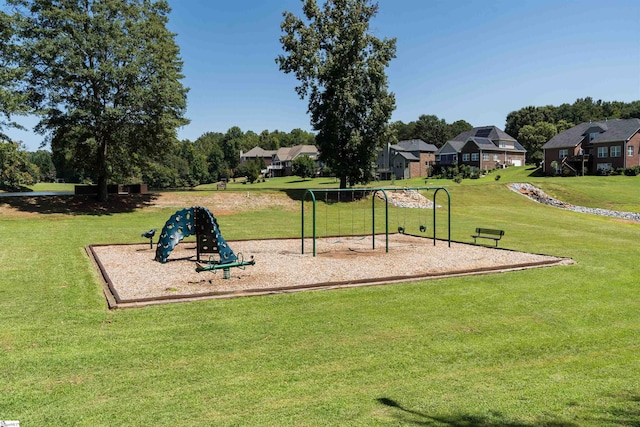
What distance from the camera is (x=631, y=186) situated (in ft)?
178

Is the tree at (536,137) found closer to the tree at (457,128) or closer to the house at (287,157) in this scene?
the tree at (457,128)

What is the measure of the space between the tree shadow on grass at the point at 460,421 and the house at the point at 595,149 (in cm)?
7084

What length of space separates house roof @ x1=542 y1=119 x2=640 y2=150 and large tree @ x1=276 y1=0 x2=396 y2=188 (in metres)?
39.8

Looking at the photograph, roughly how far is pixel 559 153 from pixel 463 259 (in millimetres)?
63275

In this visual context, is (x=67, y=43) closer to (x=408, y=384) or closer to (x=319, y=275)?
(x=319, y=275)

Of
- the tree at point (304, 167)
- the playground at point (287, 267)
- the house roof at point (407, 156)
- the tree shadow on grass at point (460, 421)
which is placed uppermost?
the house roof at point (407, 156)

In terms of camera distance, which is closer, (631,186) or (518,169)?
(631,186)

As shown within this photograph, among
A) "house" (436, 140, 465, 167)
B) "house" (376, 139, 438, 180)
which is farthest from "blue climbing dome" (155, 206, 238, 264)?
"house" (436, 140, 465, 167)

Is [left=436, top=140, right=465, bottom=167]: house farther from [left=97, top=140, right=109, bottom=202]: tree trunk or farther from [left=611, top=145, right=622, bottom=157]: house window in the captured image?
[left=97, top=140, right=109, bottom=202]: tree trunk

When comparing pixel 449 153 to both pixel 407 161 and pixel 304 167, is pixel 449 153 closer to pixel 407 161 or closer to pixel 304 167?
pixel 407 161

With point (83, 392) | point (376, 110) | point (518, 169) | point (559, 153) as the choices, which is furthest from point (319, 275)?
point (518, 169)

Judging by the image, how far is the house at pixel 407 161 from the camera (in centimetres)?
8681

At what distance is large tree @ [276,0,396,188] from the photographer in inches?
1746

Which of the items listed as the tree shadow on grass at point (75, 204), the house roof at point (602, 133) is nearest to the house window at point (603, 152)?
the house roof at point (602, 133)
